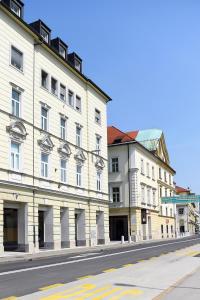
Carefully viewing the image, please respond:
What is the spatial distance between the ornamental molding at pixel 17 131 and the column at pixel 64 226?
363 inches

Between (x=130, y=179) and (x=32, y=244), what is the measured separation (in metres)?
29.9

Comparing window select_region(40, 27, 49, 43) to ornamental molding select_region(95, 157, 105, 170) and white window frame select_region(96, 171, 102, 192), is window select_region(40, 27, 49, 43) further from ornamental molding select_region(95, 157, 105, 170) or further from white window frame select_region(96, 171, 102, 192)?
white window frame select_region(96, 171, 102, 192)

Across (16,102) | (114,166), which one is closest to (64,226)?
(16,102)

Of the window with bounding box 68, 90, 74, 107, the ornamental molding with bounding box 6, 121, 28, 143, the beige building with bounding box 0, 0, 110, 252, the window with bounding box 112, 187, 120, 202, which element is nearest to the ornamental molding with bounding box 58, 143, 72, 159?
the beige building with bounding box 0, 0, 110, 252

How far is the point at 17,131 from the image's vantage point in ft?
104

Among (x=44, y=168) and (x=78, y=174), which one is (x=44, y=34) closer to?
(x=44, y=168)

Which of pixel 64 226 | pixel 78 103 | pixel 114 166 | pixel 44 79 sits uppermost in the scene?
pixel 44 79

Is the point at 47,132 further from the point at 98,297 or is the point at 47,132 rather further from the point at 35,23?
the point at 98,297

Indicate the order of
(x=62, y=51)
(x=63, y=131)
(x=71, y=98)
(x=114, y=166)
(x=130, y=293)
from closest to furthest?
(x=130, y=293)
(x=63, y=131)
(x=62, y=51)
(x=71, y=98)
(x=114, y=166)

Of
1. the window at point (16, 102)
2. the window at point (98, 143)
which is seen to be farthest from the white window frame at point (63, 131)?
the window at point (98, 143)

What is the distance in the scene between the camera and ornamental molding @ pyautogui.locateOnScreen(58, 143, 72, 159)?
38438 millimetres

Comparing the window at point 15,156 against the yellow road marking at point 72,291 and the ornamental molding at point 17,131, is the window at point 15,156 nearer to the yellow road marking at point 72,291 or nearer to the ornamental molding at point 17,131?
the ornamental molding at point 17,131

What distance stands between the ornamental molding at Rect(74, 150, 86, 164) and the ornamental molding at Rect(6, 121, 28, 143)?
9757mm

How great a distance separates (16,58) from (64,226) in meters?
14.7
